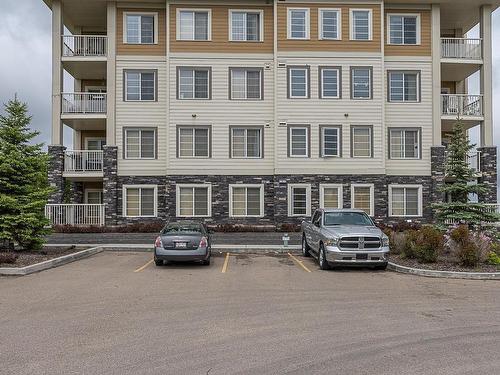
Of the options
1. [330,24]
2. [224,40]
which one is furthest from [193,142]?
[330,24]

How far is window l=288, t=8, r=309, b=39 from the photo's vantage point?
27516mm

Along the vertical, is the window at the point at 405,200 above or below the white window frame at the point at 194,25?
below

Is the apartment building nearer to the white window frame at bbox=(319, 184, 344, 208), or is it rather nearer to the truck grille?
the white window frame at bbox=(319, 184, 344, 208)

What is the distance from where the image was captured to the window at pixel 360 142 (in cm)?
2756

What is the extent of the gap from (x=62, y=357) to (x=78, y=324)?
1.83 meters

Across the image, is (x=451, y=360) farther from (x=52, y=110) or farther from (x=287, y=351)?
(x=52, y=110)

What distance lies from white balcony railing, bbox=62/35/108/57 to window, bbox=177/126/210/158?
622 cm

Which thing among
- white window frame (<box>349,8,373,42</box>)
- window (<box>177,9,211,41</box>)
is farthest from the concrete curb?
window (<box>177,9,211,41</box>)

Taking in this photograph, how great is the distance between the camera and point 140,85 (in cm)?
2795

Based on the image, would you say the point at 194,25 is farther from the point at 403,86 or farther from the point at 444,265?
the point at 444,265

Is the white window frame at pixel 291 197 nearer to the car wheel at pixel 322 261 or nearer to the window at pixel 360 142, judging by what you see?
the window at pixel 360 142

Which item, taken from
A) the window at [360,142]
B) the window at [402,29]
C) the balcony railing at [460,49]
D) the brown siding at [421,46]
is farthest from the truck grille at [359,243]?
the balcony railing at [460,49]

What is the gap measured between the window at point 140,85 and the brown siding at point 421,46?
13258mm

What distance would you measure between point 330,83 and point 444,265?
595 inches
